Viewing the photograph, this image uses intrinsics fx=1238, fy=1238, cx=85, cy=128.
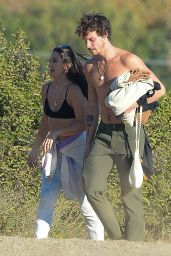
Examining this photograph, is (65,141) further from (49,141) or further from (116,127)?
(116,127)

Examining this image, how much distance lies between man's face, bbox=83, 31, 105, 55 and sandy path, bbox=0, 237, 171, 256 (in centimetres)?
143

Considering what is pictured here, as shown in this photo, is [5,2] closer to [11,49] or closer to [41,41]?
[41,41]

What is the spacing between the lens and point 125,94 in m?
8.71

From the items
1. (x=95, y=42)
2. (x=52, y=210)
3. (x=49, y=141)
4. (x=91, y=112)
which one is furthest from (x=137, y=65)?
(x=52, y=210)

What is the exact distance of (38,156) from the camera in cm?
983

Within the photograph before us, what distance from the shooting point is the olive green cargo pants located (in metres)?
8.93

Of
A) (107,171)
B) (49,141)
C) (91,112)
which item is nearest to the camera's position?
(107,171)

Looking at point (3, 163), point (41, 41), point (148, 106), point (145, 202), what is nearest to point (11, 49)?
point (3, 163)

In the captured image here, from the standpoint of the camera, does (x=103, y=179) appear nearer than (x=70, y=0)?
Yes

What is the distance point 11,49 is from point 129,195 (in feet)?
8.89

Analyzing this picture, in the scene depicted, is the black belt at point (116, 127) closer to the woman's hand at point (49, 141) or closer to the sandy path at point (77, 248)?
the woman's hand at point (49, 141)

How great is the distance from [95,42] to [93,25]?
0.43ft

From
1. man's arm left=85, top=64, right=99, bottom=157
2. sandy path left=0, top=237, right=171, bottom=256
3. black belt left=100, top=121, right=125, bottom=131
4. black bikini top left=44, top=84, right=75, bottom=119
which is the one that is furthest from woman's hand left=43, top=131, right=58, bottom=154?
sandy path left=0, top=237, right=171, bottom=256

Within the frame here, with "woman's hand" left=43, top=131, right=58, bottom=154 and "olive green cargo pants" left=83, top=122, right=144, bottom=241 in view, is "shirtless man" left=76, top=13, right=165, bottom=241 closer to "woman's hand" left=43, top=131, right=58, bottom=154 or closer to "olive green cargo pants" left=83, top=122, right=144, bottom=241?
"olive green cargo pants" left=83, top=122, right=144, bottom=241
